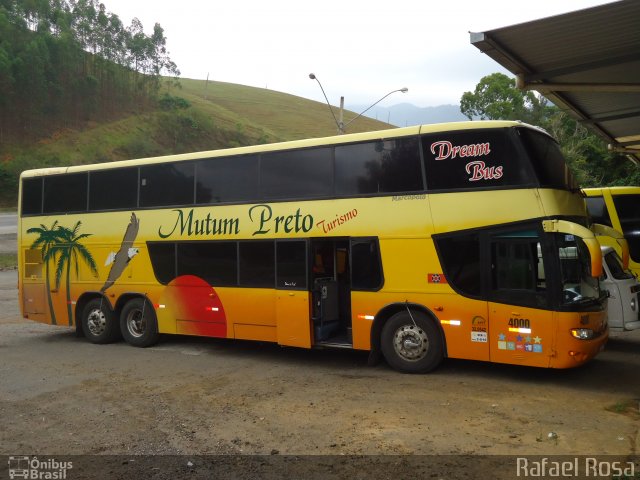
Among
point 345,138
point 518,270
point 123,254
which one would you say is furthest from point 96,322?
point 518,270

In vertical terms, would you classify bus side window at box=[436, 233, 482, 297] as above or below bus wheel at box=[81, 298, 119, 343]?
above

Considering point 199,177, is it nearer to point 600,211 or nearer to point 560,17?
point 560,17

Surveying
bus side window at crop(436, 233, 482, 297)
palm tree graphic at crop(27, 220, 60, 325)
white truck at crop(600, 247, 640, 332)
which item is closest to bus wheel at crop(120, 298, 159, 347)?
palm tree graphic at crop(27, 220, 60, 325)

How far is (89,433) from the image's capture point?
20.1ft

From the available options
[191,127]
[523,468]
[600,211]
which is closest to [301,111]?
[191,127]

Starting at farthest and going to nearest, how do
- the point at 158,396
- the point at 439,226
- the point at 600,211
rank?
the point at 600,211 → the point at 439,226 → the point at 158,396

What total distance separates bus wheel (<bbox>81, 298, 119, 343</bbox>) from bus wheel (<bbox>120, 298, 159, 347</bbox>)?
30cm

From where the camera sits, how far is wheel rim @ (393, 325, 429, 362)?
838 cm

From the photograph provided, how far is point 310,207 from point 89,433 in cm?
474

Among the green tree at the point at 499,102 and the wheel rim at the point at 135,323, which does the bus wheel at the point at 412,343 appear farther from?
the green tree at the point at 499,102

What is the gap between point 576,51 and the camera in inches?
287

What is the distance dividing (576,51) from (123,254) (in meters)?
8.88

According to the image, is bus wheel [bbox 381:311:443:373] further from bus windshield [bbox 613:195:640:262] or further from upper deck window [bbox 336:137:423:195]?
bus windshield [bbox 613:195:640:262]

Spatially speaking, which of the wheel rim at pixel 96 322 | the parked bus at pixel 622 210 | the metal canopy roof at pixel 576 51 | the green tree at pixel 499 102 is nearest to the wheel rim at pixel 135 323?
the wheel rim at pixel 96 322
